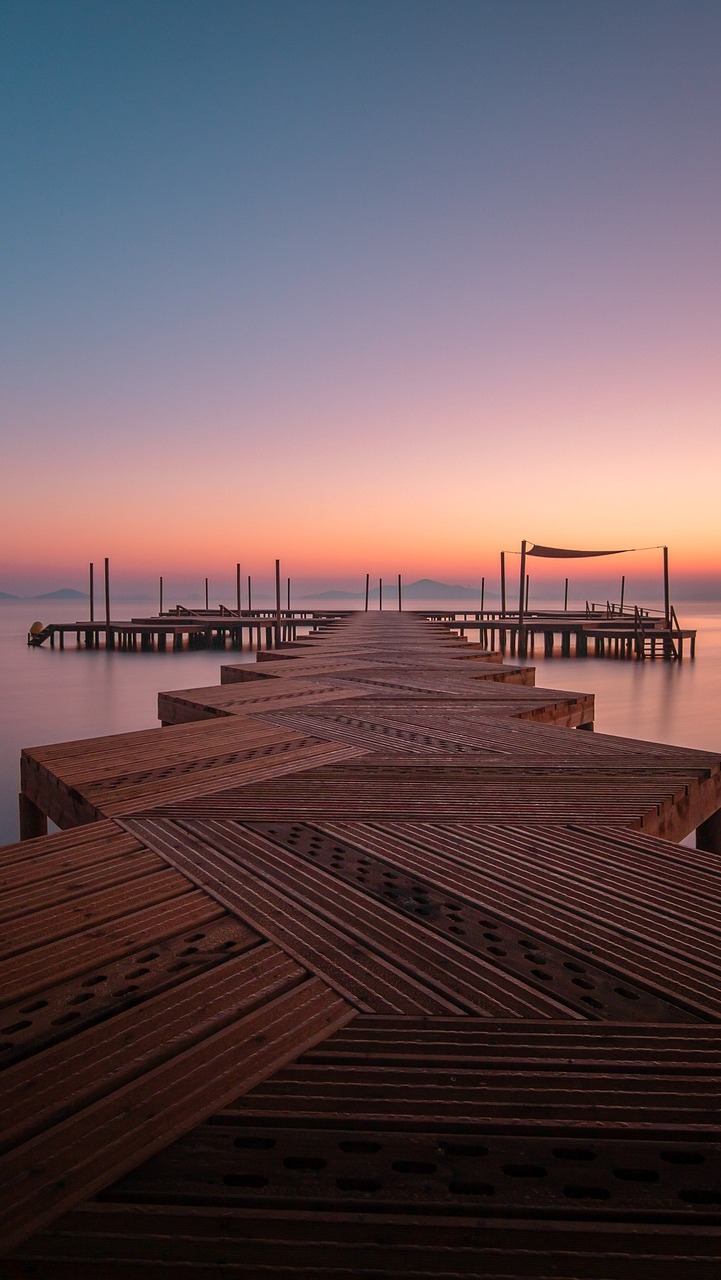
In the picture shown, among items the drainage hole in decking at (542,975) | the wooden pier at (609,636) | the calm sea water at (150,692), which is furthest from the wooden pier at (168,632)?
the drainage hole in decking at (542,975)

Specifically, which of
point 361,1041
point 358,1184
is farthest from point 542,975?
point 358,1184

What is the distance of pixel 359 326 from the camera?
1552 cm

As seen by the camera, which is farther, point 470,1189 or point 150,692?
point 150,692

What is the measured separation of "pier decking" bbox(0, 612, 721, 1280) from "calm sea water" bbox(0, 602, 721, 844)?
14.2ft

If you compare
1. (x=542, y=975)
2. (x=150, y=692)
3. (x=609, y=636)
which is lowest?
(x=150, y=692)

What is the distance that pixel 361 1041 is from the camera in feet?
3.00

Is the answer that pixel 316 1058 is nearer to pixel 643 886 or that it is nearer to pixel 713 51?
pixel 643 886

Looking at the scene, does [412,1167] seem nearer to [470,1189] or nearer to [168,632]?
[470,1189]

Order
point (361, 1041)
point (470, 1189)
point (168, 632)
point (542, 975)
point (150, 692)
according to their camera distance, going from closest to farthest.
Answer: point (470, 1189) → point (361, 1041) → point (542, 975) → point (150, 692) → point (168, 632)

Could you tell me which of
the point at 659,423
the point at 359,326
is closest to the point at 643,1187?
the point at 359,326

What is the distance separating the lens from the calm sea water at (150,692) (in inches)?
361

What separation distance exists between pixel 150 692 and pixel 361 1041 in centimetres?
1246

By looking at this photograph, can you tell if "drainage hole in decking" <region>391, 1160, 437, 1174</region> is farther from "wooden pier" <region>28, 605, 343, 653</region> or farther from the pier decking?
"wooden pier" <region>28, 605, 343, 653</region>

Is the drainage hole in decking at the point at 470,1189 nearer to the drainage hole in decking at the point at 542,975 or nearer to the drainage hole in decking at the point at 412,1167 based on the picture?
the drainage hole in decking at the point at 412,1167
